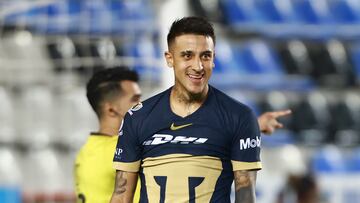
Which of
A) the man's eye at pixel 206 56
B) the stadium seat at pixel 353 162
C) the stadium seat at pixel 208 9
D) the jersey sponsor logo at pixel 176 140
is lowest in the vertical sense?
the jersey sponsor logo at pixel 176 140

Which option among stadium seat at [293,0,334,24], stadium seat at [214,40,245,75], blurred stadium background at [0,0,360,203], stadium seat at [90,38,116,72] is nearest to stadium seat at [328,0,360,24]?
blurred stadium background at [0,0,360,203]

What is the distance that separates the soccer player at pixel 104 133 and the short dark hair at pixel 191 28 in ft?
4.57

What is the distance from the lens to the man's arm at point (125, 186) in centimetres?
493

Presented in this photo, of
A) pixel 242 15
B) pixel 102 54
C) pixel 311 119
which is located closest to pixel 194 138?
pixel 102 54

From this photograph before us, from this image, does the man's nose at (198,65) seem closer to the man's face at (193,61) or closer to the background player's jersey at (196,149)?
the man's face at (193,61)

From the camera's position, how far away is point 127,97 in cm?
638

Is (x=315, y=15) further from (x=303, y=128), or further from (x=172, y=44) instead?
(x=172, y=44)

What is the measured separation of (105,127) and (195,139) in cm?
166

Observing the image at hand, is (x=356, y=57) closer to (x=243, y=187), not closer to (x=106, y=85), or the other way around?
(x=106, y=85)

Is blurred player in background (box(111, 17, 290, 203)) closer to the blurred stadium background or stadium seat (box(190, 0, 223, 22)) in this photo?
the blurred stadium background

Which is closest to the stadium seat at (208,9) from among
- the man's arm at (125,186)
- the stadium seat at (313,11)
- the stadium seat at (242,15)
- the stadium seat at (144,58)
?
the stadium seat at (242,15)

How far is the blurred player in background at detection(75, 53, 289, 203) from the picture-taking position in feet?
19.6

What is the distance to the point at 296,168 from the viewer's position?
17.4 metres

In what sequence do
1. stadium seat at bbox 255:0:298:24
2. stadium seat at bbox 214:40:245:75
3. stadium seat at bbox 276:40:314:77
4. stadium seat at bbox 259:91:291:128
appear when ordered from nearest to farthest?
stadium seat at bbox 259:91:291:128
stadium seat at bbox 214:40:245:75
stadium seat at bbox 276:40:314:77
stadium seat at bbox 255:0:298:24
